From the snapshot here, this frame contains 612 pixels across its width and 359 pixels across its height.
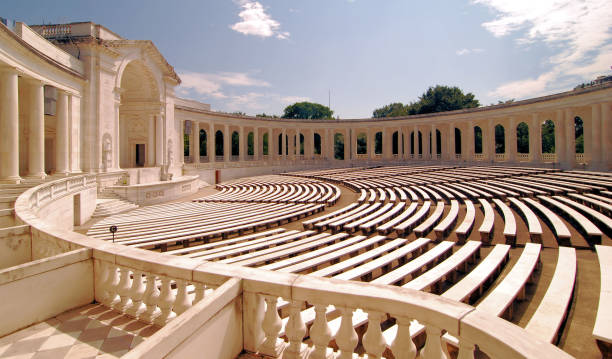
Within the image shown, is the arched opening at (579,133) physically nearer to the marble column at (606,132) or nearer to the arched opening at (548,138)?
the arched opening at (548,138)

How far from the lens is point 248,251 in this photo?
1173 cm

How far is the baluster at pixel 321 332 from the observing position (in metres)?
3.96

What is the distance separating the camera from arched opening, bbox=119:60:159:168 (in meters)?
36.8

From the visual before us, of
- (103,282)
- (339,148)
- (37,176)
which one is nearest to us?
(103,282)

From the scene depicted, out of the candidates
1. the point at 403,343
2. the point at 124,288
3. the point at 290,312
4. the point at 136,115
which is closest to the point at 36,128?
the point at 136,115

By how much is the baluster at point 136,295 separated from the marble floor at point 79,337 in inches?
4.6

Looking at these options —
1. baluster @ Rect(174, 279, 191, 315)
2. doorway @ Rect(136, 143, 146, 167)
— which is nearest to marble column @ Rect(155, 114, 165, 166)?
doorway @ Rect(136, 143, 146, 167)

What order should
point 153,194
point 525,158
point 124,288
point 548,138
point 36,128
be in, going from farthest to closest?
point 548,138, point 525,158, point 153,194, point 36,128, point 124,288

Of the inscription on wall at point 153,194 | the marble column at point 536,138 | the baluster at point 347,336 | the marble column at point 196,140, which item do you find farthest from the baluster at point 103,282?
the marble column at point 536,138

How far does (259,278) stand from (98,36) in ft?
111

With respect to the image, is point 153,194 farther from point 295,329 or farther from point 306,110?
point 306,110

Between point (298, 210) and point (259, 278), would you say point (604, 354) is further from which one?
point (298, 210)

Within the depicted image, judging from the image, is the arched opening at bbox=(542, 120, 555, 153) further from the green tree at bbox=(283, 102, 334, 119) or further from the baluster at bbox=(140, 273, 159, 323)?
the baluster at bbox=(140, 273, 159, 323)

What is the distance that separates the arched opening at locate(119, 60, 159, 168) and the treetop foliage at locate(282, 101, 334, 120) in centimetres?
7437
